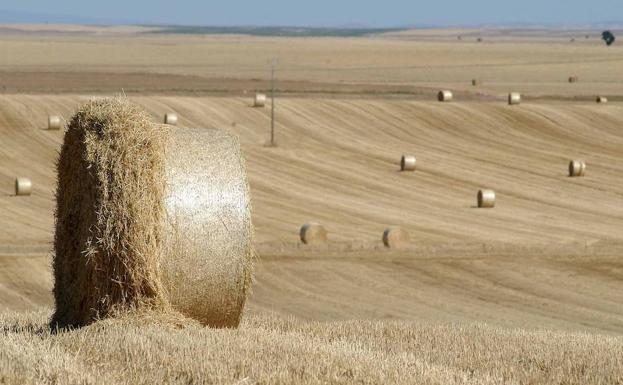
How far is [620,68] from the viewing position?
77.3 meters

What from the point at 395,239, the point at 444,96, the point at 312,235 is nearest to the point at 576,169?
the point at 395,239

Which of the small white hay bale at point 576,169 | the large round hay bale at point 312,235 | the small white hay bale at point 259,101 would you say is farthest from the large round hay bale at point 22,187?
the small white hay bale at point 259,101

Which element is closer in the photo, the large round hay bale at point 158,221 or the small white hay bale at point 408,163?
the large round hay bale at point 158,221

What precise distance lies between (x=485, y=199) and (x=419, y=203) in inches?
56.6

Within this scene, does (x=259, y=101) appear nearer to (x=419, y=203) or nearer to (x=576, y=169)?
(x=576, y=169)

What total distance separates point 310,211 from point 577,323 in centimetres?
1002

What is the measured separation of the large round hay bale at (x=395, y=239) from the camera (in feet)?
70.5

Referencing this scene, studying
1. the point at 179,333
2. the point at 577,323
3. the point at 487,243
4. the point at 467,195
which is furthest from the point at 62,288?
the point at 467,195

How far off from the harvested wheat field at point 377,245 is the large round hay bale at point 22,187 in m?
0.23

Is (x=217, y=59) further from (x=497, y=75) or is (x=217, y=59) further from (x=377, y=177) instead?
(x=377, y=177)

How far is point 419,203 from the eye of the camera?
27.3 m

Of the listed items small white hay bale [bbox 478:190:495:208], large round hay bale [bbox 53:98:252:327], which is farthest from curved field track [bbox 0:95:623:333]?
large round hay bale [bbox 53:98:252:327]

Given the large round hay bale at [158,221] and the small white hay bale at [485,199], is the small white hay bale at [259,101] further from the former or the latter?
the large round hay bale at [158,221]

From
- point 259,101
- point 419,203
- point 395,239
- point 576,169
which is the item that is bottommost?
point 395,239
